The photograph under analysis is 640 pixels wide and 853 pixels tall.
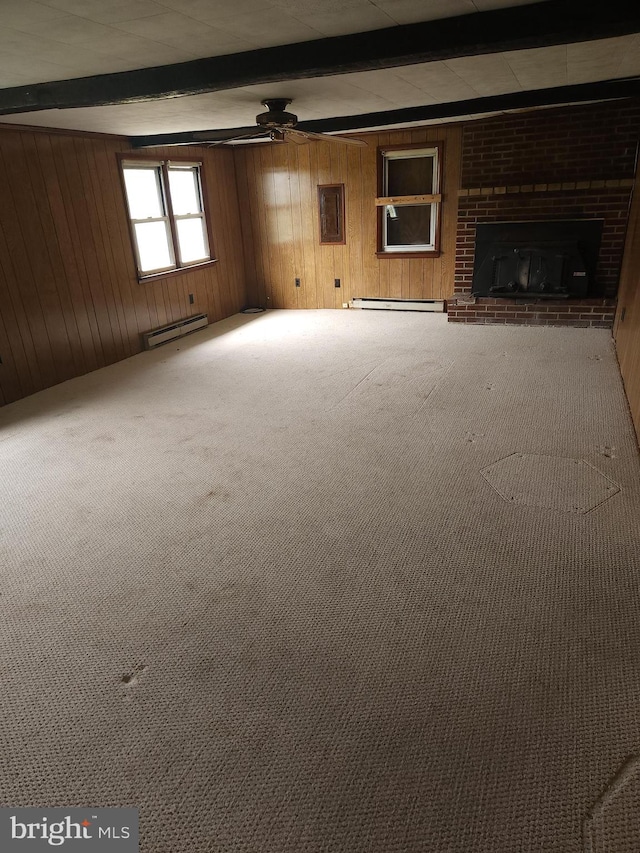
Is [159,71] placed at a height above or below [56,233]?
above

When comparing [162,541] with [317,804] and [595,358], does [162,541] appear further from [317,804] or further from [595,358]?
[595,358]

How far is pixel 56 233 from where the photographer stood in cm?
440

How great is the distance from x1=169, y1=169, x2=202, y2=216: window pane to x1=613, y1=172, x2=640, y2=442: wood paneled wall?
4458 millimetres

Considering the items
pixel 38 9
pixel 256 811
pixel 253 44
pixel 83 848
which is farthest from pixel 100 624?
pixel 253 44

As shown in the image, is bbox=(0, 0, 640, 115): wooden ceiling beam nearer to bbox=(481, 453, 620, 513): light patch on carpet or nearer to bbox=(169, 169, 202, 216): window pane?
bbox=(481, 453, 620, 513): light patch on carpet

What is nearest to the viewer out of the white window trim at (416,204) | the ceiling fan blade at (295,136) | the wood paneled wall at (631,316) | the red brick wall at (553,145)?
the wood paneled wall at (631,316)

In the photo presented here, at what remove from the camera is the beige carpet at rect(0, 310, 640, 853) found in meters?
1.31

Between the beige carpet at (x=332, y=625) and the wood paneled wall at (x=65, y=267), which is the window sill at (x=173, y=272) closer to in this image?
the wood paneled wall at (x=65, y=267)

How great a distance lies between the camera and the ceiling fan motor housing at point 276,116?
3.53 m

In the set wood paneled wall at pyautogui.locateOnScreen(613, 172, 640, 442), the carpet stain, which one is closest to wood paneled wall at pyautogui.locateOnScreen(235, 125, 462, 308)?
wood paneled wall at pyautogui.locateOnScreen(613, 172, 640, 442)

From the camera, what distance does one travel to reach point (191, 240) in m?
6.33

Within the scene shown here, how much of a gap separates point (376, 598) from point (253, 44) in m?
2.44

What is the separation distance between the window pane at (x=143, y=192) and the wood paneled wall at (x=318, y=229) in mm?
1622

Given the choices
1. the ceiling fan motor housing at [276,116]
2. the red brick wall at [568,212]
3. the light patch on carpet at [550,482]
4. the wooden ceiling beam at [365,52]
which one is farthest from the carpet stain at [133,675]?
the red brick wall at [568,212]
